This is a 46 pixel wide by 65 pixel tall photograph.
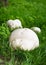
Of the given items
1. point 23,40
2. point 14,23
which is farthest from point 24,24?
point 23,40

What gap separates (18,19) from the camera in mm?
7625

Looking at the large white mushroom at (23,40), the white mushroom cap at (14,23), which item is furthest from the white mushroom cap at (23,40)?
the white mushroom cap at (14,23)

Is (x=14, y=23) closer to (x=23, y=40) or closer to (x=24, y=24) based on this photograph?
(x=24, y=24)

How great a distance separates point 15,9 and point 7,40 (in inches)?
88.4

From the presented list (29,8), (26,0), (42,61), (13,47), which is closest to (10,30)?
(13,47)

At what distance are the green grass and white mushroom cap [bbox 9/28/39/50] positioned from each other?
0.42 ft

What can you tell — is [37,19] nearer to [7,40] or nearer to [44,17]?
[44,17]

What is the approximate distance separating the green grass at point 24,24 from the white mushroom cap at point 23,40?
0.42 feet

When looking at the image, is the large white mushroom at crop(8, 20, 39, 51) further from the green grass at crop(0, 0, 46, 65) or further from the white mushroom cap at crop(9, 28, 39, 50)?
the green grass at crop(0, 0, 46, 65)

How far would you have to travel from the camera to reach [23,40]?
20.1 feet

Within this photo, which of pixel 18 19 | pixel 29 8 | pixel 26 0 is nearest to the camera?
pixel 18 19

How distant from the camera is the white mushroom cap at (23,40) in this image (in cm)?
607

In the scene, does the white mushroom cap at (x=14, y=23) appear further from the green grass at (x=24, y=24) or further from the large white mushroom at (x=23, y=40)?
the large white mushroom at (x=23, y=40)

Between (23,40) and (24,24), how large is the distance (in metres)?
1.60
